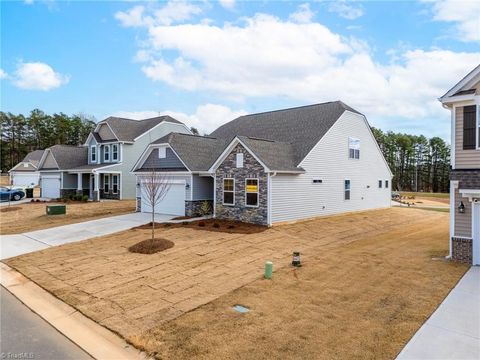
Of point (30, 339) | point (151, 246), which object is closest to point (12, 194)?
point (151, 246)

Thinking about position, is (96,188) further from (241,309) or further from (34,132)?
(34,132)

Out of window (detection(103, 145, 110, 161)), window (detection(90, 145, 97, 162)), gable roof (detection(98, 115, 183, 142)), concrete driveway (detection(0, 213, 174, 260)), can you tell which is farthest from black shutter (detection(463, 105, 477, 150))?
window (detection(90, 145, 97, 162))

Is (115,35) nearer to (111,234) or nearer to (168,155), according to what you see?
(168,155)

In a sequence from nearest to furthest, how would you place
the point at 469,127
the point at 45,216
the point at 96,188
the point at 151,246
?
1. the point at 469,127
2. the point at 151,246
3. the point at 45,216
4. the point at 96,188

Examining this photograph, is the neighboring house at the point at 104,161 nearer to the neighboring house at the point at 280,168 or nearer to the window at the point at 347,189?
the neighboring house at the point at 280,168

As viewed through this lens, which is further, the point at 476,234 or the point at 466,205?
the point at 466,205

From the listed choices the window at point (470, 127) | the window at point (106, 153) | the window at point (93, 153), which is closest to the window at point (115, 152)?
the window at point (106, 153)
